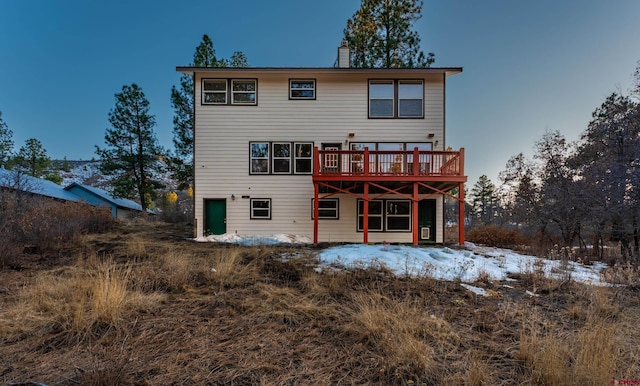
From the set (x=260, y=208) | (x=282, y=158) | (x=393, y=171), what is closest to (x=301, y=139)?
→ (x=282, y=158)

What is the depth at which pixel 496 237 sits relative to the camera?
48.8 feet

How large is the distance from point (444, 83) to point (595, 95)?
8.95 metres

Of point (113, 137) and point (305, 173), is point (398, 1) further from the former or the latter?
point (113, 137)

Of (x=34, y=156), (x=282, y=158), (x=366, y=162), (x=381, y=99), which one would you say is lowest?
(x=366, y=162)

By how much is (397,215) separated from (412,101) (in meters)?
5.21

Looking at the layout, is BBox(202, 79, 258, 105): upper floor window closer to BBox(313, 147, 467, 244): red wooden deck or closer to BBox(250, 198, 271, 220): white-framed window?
BBox(250, 198, 271, 220): white-framed window

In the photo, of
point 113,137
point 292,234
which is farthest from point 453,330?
point 113,137

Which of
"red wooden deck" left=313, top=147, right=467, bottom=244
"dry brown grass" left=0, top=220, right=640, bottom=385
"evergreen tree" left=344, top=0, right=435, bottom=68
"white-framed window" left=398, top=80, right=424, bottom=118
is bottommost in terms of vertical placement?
"dry brown grass" left=0, top=220, right=640, bottom=385

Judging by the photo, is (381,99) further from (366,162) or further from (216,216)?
(216,216)

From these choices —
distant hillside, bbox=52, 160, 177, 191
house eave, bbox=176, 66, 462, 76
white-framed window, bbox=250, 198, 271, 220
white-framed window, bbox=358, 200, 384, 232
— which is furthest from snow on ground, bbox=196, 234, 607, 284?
distant hillside, bbox=52, 160, 177, 191

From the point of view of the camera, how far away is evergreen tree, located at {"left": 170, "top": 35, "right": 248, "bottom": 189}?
22312mm

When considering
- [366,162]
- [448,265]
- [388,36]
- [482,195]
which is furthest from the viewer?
[482,195]

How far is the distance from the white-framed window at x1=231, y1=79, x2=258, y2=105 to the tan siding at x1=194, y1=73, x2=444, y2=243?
0.25m

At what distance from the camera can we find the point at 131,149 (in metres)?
28.2
